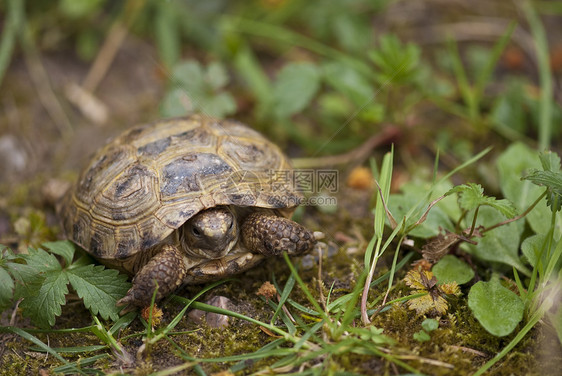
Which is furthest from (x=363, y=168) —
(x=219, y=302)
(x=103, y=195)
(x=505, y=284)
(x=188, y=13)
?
(x=188, y=13)

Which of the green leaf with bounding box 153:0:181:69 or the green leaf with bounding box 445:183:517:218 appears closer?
the green leaf with bounding box 445:183:517:218

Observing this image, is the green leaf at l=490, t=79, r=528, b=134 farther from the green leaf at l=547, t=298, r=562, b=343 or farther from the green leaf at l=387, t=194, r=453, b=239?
the green leaf at l=547, t=298, r=562, b=343

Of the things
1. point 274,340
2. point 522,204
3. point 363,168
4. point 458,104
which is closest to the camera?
point 274,340

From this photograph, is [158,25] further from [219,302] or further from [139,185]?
[219,302]

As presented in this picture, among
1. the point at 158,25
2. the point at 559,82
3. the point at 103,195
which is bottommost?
the point at 103,195

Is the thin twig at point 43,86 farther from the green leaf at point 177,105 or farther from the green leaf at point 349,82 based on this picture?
the green leaf at point 349,82

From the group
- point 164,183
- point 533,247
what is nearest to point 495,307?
point 533,247

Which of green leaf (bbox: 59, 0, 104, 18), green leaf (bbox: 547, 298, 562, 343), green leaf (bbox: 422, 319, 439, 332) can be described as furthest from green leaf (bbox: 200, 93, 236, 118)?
green leaf (bbox: 547, 298, 562, 343)
